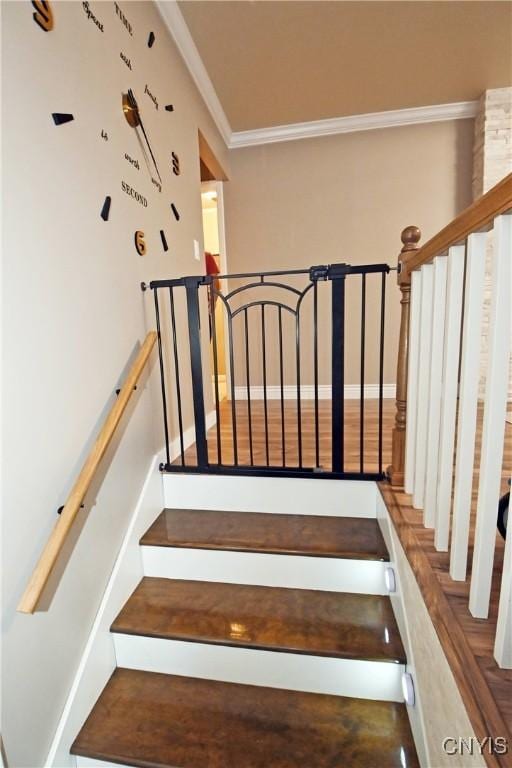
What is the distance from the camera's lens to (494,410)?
2.54 ft

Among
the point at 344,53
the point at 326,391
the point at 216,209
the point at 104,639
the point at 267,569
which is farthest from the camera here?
the point at 216,209

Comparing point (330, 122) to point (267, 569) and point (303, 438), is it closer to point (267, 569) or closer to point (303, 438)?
point (303, 438)

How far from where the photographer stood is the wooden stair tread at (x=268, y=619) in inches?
51.1

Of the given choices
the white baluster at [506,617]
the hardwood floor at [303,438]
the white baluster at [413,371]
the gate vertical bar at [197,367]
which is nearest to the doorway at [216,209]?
the hardwood floor at [303,438]

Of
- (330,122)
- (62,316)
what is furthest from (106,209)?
(330,122)

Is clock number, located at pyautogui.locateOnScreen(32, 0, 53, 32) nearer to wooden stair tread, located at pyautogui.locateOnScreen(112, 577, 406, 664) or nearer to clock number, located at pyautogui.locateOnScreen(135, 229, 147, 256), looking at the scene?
clock number, located at pyautogui.locateOnScreen(135, 229, 147, 256)

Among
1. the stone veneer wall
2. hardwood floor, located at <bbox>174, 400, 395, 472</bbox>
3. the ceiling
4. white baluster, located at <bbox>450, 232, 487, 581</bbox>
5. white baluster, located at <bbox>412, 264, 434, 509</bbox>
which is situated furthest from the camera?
the stone veneer wall

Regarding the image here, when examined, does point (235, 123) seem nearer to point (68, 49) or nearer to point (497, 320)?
point (68, 49)

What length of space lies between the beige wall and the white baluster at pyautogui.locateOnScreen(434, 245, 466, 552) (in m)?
2.80

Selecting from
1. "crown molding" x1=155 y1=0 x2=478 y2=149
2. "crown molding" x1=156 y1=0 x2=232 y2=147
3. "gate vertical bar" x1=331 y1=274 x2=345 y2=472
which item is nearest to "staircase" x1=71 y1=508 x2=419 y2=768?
"gate vertical bar" x1=331 y1=274 x2=345 y2=472

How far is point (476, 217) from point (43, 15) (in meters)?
1.51

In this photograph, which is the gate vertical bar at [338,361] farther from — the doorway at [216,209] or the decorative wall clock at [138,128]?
the doorway at [216,209]

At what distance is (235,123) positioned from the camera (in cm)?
349

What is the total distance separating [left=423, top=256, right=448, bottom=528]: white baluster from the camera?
3.65 ft
